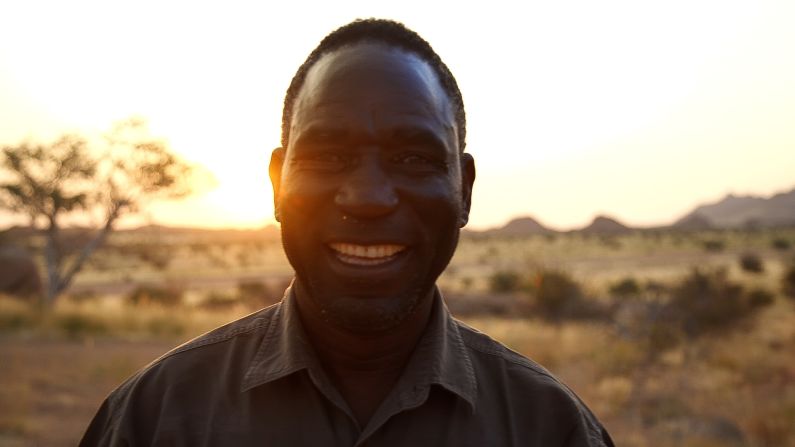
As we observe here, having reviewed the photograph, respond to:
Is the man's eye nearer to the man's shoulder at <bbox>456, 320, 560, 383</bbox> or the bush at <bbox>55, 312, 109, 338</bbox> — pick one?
the man's shoulder at <bbox>456, 320, 560, 383</bbox>

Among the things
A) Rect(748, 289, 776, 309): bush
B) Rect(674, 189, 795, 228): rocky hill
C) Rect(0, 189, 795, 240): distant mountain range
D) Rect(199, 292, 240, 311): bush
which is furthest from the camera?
Rect(674, 189, 795, 228): rocky hill

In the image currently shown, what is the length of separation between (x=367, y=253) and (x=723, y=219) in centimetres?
16934

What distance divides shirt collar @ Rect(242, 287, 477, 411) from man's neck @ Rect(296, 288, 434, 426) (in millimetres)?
45

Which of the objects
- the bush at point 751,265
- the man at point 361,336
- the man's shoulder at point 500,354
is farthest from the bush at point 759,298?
the man at point 361,336

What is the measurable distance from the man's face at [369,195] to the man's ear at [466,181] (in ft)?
0.72

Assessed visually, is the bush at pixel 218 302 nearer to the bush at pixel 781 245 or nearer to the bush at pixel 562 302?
the bush at pixel 562 302

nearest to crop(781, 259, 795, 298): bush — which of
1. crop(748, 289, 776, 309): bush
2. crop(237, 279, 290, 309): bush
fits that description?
crop(748, 289, 776, 309): bush

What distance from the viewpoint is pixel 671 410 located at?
33.6 feet

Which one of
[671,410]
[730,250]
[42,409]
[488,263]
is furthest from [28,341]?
[730,250]

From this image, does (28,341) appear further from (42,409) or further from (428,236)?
(428,236)

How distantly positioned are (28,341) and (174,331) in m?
2.94

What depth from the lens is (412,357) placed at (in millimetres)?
2213

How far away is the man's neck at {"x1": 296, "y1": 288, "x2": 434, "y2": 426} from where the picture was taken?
2.13 meters

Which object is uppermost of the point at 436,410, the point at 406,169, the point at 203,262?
the point at 406,169
